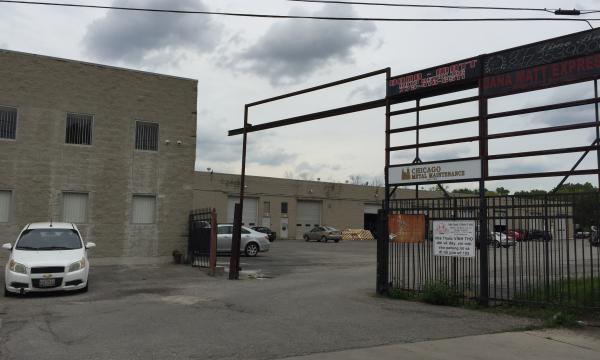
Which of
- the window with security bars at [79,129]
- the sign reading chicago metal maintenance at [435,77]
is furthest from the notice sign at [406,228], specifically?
the window with security bars at [79,129]

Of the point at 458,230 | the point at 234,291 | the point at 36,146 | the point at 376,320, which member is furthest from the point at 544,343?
the point at 36,146

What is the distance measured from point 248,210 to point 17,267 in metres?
37.4

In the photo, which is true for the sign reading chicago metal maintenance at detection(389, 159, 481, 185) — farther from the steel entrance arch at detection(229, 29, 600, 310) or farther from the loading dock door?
the loading dock door

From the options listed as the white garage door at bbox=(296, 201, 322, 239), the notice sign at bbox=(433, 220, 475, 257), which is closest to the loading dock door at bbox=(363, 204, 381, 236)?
the white garage door at bbox=(296, 201, 322, 239)

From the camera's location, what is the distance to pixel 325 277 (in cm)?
1692

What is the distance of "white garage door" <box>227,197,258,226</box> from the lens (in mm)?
49062

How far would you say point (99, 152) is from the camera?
1977 cm

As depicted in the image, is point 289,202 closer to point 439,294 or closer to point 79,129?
point 79,129

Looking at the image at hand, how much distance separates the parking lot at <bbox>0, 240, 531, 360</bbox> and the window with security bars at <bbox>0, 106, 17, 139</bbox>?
7430mm

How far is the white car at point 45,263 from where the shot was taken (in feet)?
40.1

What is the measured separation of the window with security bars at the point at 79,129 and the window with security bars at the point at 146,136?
5.52ft

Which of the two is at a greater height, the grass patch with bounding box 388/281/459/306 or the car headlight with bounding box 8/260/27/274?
the car headlight with bounding box 8/260/27/274

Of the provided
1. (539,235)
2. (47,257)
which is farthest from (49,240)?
(539,235)

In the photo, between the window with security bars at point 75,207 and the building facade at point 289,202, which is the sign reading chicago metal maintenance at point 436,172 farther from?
the building facade at point 289,202
